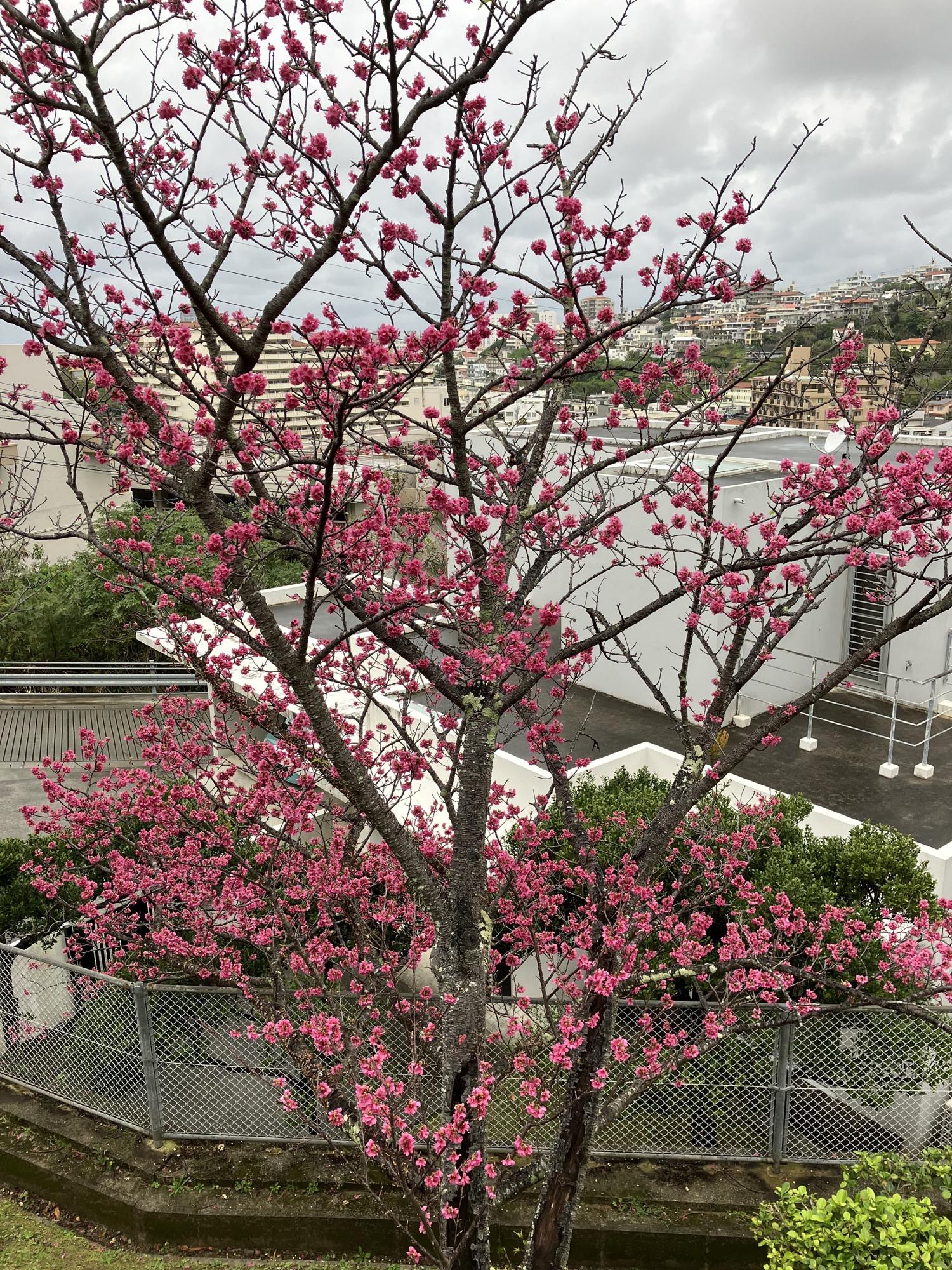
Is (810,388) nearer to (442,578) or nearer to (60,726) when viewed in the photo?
(442,578)

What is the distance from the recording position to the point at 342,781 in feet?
12.7

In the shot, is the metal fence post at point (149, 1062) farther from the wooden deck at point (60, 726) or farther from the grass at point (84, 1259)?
the wooden deck at point (60, 726)

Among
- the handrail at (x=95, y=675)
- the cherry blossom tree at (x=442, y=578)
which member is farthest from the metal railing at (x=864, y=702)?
the handrail at (x=95, y=675)

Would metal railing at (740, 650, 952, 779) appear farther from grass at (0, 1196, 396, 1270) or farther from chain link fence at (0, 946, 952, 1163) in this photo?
grass at (0, 1196, 396, 1270)

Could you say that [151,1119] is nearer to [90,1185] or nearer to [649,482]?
[90,1185]

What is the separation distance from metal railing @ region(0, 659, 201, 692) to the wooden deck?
0.39 metres

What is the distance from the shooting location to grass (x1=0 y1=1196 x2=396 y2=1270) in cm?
492

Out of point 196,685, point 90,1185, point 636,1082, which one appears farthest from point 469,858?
point 196,685

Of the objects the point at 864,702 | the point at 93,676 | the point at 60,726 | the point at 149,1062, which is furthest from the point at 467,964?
the point at 60,726

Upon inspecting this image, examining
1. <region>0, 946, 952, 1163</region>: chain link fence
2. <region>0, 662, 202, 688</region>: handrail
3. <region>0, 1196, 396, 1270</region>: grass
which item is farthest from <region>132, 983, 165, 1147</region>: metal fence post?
<region>0, 662, 202, 688</region>: handrail

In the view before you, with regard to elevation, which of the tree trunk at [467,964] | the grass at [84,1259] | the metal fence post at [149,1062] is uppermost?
the tree trunk at [467,964]

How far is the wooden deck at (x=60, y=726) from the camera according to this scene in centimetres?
1470

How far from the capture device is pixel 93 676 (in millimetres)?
16047

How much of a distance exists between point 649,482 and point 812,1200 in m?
8.06
